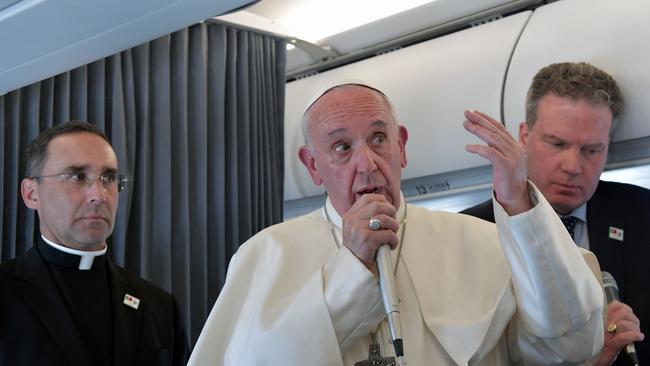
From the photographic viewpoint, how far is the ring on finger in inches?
85.3

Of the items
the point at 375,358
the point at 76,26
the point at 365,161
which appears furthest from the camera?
the point at 365,161

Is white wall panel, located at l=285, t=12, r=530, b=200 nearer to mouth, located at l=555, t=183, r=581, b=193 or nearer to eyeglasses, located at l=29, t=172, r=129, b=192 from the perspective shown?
mouth, located at l=555, t=183, r=581, b=193

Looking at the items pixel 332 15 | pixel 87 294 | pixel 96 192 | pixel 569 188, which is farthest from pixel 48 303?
pixel 569 188

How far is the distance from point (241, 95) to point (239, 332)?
2.76 metres

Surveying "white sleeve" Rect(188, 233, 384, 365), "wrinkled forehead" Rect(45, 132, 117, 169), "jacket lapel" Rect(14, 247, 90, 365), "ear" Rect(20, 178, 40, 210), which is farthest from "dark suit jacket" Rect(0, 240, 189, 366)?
"white sleeve" Rect(188, 233, 384, 365)

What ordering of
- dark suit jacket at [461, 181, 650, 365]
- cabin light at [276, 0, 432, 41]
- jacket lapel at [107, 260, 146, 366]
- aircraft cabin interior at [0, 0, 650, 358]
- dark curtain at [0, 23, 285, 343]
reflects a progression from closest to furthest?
dark suit jacket at [461, 181, 650, 365], jacket lapel at [107, 260, 146, 366], aircraft cabin interior at [0, 0, 650, 358], dark curtain at [0, 23, 285, 343], cabin light at [276, 0, 432, 41]

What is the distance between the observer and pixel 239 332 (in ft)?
8.26

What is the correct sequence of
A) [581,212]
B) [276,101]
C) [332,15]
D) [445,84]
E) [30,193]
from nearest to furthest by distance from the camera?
1. [581,212]
2. [30,193]
3. [445,84]
4. [332,15]
5. [276,101]

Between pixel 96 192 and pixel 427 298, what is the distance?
1929 mm

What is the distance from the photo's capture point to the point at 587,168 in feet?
12.2

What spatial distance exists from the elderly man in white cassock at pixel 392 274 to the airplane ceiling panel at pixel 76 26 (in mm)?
724

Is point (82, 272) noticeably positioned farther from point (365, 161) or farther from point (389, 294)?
point (389, 294)

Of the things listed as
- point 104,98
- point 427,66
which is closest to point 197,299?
point 104,98

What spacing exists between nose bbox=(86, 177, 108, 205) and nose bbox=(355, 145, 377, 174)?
5.63 feet
